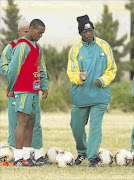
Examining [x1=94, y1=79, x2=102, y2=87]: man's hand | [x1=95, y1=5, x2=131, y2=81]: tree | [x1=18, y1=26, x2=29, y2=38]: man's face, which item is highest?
[x1=95, y1=5, x2=131, y2=81]: tree

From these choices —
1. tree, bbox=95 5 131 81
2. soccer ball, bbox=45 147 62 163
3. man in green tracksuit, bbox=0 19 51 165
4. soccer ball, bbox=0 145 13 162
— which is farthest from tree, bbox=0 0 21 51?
soccer ball, bbox=45 147 62 163

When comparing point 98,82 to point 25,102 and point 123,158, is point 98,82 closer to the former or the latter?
point 25,102

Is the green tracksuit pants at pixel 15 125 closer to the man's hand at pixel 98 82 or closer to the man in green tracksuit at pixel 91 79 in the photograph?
the man in green tracksuit at pixel 91 79

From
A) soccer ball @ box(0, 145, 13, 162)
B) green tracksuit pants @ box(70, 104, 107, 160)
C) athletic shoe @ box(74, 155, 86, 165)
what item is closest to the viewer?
green tracksuit pants @ box(70, 104, 107, 160)

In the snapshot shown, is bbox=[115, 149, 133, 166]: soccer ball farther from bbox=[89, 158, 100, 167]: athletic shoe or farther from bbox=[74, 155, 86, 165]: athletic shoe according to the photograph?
bbox=[74, 155, 86, 165]: athletic shoe

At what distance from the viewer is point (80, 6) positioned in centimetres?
4688

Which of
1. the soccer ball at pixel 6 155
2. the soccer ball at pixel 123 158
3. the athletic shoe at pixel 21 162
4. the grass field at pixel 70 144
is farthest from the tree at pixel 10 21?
the athletic shoe at pixel 21 162

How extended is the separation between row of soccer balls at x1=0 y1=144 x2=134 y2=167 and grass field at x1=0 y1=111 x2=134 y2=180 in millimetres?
97

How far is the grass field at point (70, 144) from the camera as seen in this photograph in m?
7.13

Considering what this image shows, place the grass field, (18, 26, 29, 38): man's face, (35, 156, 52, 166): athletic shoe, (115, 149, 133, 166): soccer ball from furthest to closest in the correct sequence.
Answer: (18, 26, 29, 38): man's face < (35, 156, 52, 166): athletic shoe < (115, 149, 133, 166): soccer ball < the grass field

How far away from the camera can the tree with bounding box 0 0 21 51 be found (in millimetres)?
44594

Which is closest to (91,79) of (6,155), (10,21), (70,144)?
(6,155)

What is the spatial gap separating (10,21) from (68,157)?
125 feet

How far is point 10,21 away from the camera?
45.4 metres
